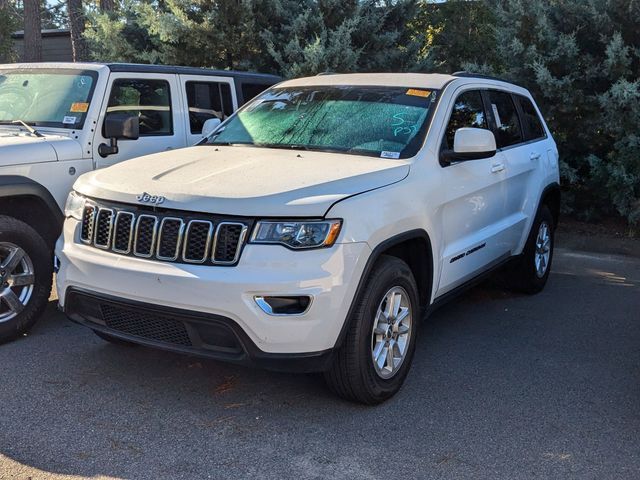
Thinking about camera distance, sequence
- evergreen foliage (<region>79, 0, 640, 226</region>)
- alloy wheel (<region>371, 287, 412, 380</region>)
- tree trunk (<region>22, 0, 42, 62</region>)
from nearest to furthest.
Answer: alloy wheel (<region>371, 287, 412, 380</region>) < evergreen foliage (<region>79, 0, 640, 226</region>) < tree trunk (<region>22, 0, 42, 62</region>)

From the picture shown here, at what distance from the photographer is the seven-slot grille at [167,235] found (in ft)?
11.2

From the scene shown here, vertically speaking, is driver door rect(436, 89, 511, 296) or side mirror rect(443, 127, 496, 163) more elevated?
side mirror rect(443, 127, 496, 163)

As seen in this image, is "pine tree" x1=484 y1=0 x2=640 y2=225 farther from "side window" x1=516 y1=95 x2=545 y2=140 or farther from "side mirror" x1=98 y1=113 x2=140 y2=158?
"side mirror" x1=98 y1=113 x2=140 y2=158

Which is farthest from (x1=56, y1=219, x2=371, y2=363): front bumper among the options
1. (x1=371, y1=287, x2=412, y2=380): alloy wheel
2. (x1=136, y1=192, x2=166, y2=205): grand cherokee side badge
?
(x1=371, y1=287, x2=412, y2=380): alloy wheel

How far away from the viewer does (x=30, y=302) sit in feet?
15.7

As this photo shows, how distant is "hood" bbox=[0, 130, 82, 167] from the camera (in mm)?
4645

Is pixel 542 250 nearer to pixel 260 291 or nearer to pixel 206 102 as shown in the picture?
pixel 206 102

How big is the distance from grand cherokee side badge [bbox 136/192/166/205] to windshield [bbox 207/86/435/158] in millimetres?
1270

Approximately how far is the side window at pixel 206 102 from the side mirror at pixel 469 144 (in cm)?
270

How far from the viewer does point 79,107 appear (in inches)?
210

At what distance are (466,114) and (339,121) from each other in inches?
38.7

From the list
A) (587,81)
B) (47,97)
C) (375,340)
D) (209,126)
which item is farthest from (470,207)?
(587,81)

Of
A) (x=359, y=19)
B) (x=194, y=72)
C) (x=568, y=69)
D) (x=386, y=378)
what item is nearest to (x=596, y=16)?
(x=568, y=69)

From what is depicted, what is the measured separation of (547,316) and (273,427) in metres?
2.99
